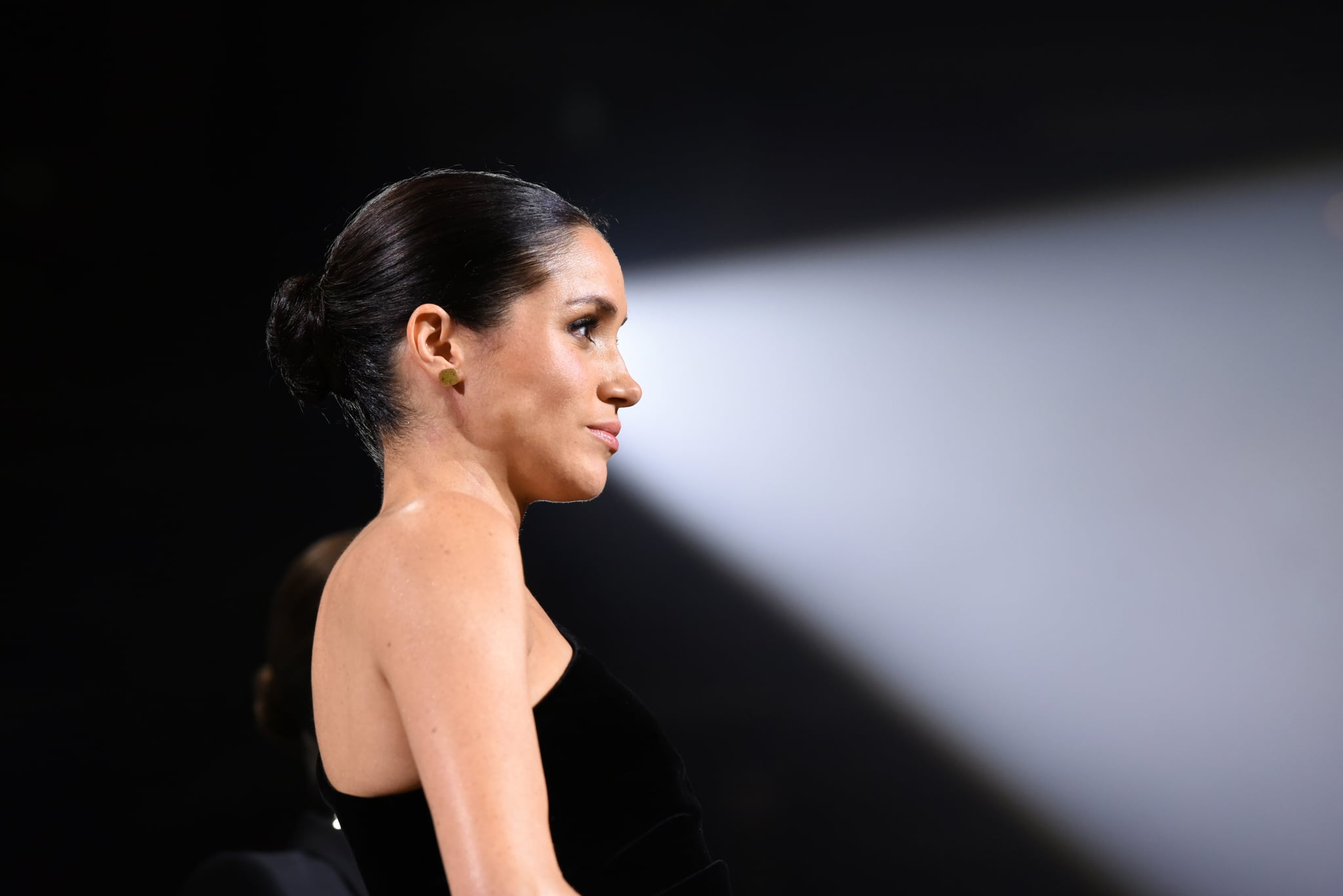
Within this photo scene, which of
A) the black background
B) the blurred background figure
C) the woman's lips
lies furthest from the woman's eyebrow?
the black background

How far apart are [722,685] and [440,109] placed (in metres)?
1.78

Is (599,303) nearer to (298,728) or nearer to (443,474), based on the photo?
(443,474)

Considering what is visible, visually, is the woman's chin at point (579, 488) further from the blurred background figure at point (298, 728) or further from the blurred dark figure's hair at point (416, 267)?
the blurred background figure at point (298, 728)

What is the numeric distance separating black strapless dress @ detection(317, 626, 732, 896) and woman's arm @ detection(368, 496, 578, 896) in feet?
0.47

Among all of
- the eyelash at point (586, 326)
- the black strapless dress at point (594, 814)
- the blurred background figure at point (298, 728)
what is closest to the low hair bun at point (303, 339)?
the eyelash at point (586, 326)

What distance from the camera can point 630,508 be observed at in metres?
3.01

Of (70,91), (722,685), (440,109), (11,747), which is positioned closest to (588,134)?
(440,109)

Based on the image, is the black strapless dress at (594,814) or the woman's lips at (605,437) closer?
the black strapless dress at (594,814)

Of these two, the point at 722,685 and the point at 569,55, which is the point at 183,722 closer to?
the point at 722,685

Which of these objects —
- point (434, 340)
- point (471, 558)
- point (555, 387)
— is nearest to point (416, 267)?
point (434, 340)

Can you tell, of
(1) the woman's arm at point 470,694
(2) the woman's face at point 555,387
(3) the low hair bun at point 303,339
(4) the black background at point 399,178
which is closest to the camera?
(1) the woman's arm at point 470,694

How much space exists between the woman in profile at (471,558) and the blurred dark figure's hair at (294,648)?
700 mm

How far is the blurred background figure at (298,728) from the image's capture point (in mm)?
1486

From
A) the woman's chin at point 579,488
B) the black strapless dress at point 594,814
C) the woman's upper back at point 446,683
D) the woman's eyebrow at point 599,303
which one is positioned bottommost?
the black strapless dress at point 594,814
